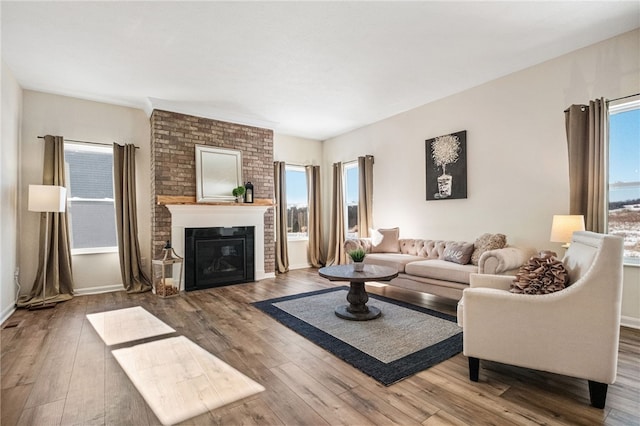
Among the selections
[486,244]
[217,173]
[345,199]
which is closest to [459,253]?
[486,244]

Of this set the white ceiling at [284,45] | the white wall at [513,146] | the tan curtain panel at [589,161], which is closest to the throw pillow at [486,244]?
the white wall at [513,146]

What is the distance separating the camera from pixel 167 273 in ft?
15.6

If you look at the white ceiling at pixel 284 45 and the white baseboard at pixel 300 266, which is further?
the white baseboard at pixel 300 266

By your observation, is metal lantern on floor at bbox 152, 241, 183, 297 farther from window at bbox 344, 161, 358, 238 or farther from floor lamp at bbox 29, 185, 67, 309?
window at bbox 344, 161, 358, 238

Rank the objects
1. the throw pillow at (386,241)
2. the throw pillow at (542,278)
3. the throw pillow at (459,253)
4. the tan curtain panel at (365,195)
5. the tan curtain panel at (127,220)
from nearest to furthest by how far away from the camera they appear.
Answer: the throw pillow at (542,278) < the throw pillow at (459,253) < the tan curtain panel at (127,220) < the throw pillow at (386,241) < the tan curtain panel at (365,195)

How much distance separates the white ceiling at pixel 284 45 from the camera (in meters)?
2.69

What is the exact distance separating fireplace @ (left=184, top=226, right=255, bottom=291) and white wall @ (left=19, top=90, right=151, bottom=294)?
801 millimetres

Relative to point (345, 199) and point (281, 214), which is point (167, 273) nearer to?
point (281, 214)

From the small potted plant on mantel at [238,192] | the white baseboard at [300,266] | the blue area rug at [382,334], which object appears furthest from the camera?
the white baseboard at [300,266]

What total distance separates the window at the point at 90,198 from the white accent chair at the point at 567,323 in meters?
5.18

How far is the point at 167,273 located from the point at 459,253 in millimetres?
4284

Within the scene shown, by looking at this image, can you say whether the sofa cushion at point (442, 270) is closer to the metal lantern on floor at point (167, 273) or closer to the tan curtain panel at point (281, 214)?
the tan curtain panel at point (281, 214)

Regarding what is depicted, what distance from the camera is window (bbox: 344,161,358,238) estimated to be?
6.59m

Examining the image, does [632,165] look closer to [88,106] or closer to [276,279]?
[276,279]
